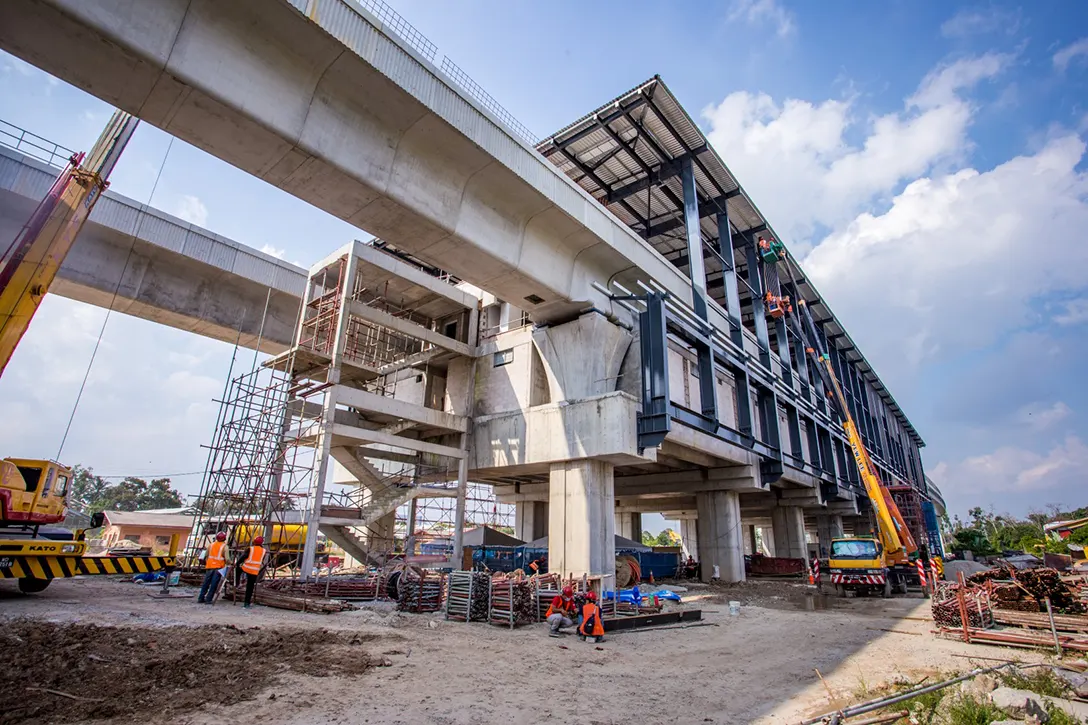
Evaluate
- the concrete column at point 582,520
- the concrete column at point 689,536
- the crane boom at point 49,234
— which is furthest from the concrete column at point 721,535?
the concrete column at point 689,536

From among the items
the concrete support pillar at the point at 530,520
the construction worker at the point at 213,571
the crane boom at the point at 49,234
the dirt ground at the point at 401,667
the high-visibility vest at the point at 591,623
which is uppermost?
the crane boom at the point at 49,234

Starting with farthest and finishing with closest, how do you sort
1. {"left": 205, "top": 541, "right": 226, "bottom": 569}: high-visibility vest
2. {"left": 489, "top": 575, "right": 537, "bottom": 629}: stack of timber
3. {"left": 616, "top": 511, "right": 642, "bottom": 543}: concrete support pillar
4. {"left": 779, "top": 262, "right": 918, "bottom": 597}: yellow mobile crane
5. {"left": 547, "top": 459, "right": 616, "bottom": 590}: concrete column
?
{"left": 616, "top": 511, "right": 642, "bottom": 543}: concrete support pillar → {"left": 779, "top": 262, "right": 918, "bottom": 597}: yellow mobile crane → {"left": 547, "top": 459, "right": 616, "bottom": 590}: concrete column → {"left": 205, "top": 541, "right": 226, "bottom": 569}: high-visibility vest → {"left": 489, "top": 575, "right": 537, "bottom": 629}: stack of timber

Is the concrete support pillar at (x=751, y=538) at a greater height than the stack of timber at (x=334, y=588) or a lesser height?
greater

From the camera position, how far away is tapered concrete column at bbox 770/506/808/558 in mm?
34719

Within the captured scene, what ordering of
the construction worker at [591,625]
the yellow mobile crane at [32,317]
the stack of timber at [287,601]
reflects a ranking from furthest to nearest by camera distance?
the stack of timber at [287,601]
the yellow mobile crane at [32,317]
the construction worker at [591,625]

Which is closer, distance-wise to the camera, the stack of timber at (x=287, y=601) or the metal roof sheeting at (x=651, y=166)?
the stack of timber at (x=287, y=601)

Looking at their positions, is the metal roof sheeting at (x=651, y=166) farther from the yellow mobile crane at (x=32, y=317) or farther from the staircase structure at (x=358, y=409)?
the yellow mobile crane at (x=32, y=317)

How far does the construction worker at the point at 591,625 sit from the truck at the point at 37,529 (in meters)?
10.9

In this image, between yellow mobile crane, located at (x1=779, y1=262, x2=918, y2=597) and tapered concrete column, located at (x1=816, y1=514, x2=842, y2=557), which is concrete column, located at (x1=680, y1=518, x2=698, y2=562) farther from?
yellow mobile crane, located at (x1=779, y1=262, x2=918, y2=597)

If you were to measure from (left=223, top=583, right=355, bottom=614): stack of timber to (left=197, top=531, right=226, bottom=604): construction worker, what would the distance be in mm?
602

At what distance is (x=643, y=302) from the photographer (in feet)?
69.1

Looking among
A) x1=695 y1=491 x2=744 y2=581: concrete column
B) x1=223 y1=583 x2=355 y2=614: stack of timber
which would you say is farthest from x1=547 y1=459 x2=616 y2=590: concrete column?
x1=695 y1=491 x2=744 y2=581: concrete column

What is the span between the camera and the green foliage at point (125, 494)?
201 ft

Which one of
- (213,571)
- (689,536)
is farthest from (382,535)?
(689,536)
